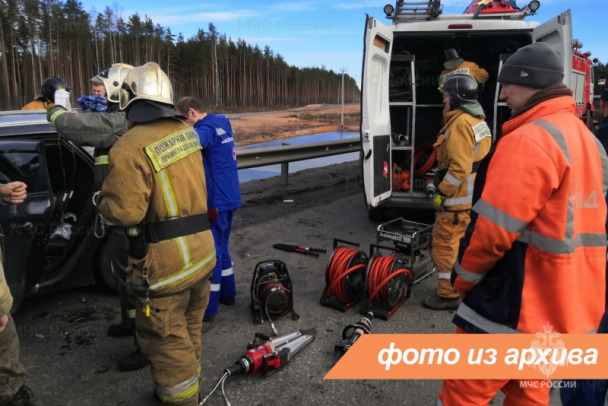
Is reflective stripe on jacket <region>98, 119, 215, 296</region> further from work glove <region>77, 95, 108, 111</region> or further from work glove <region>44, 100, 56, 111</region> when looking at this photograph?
work glove <region>44, 100, 56, 111</region>

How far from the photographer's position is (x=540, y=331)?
197 centimetres

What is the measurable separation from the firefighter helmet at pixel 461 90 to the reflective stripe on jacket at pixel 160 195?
2405 mm

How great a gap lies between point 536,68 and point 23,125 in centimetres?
358

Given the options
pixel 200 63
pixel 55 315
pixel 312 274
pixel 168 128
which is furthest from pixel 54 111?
pixel 200 63

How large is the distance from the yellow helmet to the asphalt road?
183 cm

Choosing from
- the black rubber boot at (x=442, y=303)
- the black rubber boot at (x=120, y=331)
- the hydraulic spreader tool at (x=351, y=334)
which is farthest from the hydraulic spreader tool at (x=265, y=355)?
the black rubber boot at (x=442, y=303)

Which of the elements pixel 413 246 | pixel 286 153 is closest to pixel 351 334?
pixel 413 246

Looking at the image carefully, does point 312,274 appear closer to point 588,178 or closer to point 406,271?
point 406,271

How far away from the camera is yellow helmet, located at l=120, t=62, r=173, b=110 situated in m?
2.52

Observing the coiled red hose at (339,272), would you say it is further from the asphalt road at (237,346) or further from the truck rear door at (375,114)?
the truck rear door at (375,114)

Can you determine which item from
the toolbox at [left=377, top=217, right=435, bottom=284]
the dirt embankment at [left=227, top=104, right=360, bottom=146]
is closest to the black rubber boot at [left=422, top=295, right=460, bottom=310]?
the toolbox at [left=377, top=217, right=435, bottom=284]

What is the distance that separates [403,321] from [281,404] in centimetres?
148

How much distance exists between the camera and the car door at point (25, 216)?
10.6 feet

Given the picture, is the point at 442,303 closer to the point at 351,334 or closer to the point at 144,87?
the point at 351,334
